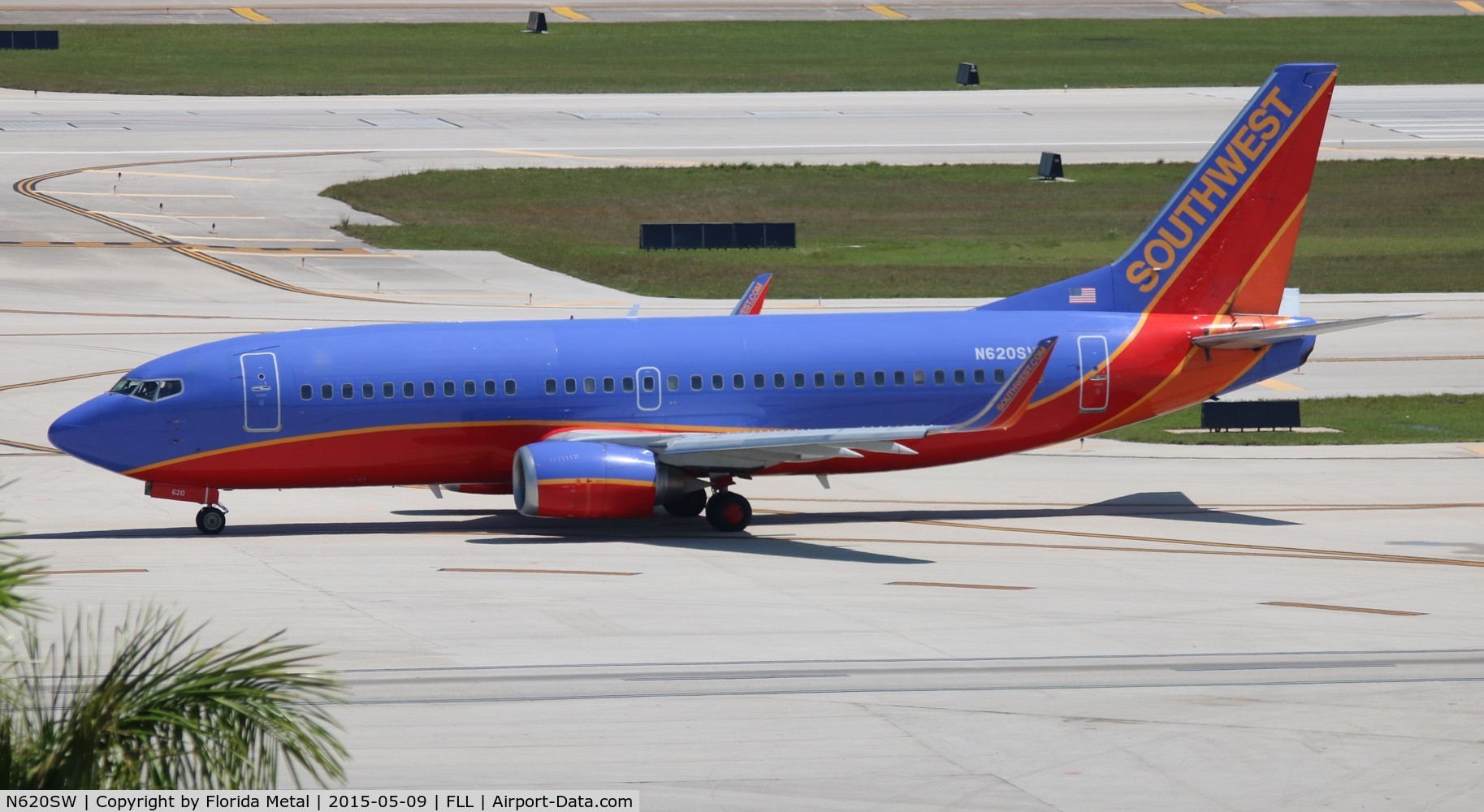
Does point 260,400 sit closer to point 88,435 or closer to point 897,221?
point 88,435

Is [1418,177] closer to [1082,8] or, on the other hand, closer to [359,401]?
[1082,8]

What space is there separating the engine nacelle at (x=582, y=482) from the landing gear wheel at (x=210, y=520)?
588 cm

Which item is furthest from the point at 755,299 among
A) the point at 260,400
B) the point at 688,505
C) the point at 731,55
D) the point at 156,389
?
the point at 731,55

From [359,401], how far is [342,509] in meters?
4.56

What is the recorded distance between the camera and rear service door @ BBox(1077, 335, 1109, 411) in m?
39.1

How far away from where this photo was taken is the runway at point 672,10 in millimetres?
130250

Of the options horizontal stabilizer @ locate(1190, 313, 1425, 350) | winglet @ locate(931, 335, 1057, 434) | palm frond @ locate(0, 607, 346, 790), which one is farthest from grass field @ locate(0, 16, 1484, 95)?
palm frond @ locate(0, 607, 346, 790)

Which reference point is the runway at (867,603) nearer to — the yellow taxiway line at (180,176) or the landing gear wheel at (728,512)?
the landing gear wheel at (728,512)

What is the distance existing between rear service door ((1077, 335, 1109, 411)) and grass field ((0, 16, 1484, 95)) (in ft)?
239

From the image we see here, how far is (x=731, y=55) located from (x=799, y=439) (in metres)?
89.5

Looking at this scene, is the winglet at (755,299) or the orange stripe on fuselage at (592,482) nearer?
the orange stripe on fuselage at (592,482)

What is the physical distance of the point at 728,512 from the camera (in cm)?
3738

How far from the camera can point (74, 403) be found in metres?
48.7

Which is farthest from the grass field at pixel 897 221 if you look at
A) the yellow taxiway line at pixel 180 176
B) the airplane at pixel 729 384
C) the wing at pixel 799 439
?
the wing at pixel 799 439
